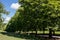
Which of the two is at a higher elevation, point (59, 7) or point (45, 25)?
point (59, 7)

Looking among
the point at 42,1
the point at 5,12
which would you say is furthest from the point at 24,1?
the point at 5,12

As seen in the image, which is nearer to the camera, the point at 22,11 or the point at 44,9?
the point at 44,9

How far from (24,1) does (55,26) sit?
25.0 ft

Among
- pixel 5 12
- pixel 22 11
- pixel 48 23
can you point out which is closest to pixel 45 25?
pixel 48 23

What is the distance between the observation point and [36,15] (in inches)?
1316

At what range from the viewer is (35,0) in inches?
1323

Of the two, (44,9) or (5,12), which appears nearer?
(44,9)

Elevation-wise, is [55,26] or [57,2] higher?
[57,2]

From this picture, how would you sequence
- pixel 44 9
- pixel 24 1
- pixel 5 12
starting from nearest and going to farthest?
pixel 44 9 < pixel 24 1 < pixel 5 12

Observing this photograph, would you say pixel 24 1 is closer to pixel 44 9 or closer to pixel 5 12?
pixel 44 9

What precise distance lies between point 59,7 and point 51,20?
2.62 m

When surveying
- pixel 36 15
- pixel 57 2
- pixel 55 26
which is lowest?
pixel 55 26

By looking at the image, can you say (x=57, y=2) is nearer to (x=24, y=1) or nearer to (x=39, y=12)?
(x=39, y=12)

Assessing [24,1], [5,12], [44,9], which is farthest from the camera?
[5,12]
